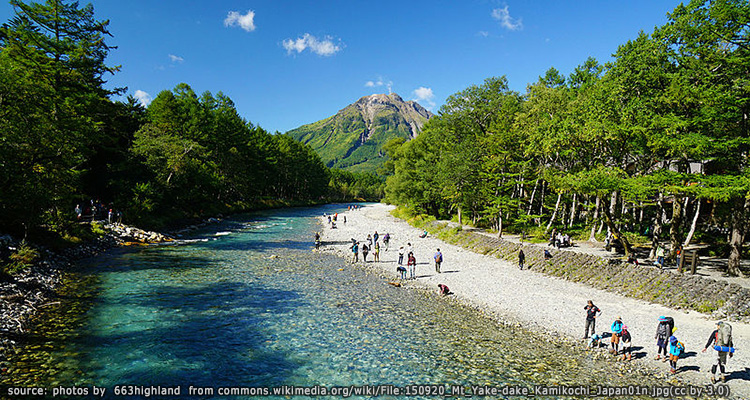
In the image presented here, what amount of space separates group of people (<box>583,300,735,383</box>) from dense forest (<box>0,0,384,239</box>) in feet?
97.8

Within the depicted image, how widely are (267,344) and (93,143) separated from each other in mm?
35270

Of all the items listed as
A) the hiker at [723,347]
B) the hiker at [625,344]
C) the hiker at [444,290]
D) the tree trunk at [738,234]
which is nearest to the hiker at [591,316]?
the hiker at [625,344]

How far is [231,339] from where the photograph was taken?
14539 mm

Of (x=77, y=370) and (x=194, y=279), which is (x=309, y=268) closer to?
(x=194, y=279)

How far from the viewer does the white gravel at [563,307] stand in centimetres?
1251

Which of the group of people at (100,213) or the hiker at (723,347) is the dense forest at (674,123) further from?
the group of people at (100,213)

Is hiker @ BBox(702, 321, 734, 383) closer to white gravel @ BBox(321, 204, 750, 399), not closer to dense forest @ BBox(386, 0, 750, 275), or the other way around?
white gravel @ BBox(321, 204, 750, 399)

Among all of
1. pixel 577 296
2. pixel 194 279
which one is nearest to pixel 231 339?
pixel 194 279

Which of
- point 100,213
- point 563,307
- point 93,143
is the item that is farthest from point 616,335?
point 100,213

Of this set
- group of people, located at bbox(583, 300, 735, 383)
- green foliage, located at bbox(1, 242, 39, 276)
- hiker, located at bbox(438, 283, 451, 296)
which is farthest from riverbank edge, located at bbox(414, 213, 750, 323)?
green foliage, located at bbox(1, 242, 39, 276)

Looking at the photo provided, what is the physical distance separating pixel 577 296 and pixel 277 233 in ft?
127

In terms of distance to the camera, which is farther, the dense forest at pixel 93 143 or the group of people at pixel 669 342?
the dense forest at pixel 93 143

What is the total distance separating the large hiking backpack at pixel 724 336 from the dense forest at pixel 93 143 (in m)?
31.8

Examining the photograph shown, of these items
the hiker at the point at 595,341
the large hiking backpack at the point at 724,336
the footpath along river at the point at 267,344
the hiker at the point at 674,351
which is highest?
the large hiking backpack at the point at 724,336
